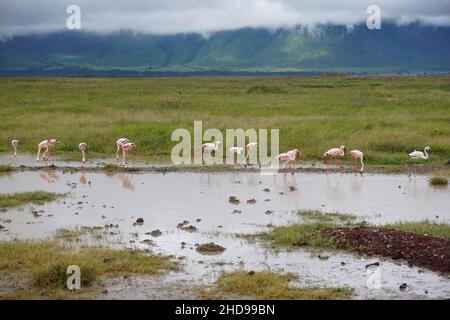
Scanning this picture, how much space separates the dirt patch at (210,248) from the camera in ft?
47.5

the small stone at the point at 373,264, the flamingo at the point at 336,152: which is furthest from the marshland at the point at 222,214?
the flamingo at the point at 336,152

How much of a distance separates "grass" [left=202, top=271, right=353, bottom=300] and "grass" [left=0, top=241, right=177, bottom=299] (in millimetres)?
1614

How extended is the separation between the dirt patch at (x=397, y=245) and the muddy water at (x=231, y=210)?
35 centimetres

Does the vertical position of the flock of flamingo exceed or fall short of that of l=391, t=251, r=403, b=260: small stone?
it exceeds it

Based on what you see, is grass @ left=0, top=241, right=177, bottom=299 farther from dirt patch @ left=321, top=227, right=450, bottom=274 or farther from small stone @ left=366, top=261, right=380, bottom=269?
dirt patch @ left=321, top=227, right=450, bottom=274

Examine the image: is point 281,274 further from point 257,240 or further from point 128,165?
point 128,165

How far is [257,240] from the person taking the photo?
50.8 ft

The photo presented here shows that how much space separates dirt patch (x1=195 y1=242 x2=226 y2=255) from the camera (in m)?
14.5

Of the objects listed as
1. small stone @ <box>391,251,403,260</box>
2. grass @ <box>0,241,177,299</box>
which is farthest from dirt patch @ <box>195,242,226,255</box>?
small stone @ <box>391,251,403,260</box>

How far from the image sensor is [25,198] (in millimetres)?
20188

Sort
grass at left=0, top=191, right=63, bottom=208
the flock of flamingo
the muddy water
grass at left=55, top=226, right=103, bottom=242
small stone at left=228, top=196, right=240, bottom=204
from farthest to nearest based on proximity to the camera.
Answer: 1. the flock of flamingo
2. small stone at left=228, top=196, right=240, bottom=204
3. grass at left=0, top=191, right=63, bottom=208
4. grass at left=55, top=226, right=103, bottom=242
5. the muddy water

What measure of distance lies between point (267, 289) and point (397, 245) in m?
3.77

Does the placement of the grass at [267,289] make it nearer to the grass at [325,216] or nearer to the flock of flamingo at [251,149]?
the grass at [325,216]

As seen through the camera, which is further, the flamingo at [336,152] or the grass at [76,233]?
the flamingo at [336,152]
